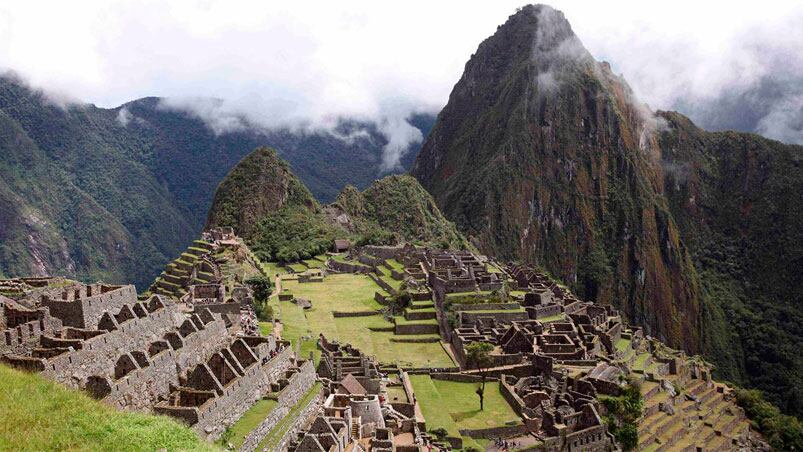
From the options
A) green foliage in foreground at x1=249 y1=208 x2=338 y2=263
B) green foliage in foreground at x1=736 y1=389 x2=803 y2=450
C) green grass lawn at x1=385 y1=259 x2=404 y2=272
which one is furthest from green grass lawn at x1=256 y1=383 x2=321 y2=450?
green foliage in foreground at x1=249 y1=208 x2=338 y2=263

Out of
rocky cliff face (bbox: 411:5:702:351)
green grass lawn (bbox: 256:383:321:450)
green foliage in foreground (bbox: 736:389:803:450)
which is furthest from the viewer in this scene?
rocky cliff face (bbox: 411:5:702:351)

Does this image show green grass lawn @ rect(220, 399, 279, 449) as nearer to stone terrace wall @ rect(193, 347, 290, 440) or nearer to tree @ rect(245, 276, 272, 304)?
stone terrace wall @ rect(193, 347, 290, 440)

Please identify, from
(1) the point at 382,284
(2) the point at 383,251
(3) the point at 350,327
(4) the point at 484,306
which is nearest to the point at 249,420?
(3) the point at 350,327

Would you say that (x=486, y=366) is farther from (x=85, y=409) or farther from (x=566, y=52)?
(x=566, y=52)

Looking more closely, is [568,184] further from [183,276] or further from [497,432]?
[497,432]

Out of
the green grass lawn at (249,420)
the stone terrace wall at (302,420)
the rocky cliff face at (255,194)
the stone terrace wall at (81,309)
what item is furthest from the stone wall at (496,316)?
the rocky cliff face at (255,194)
